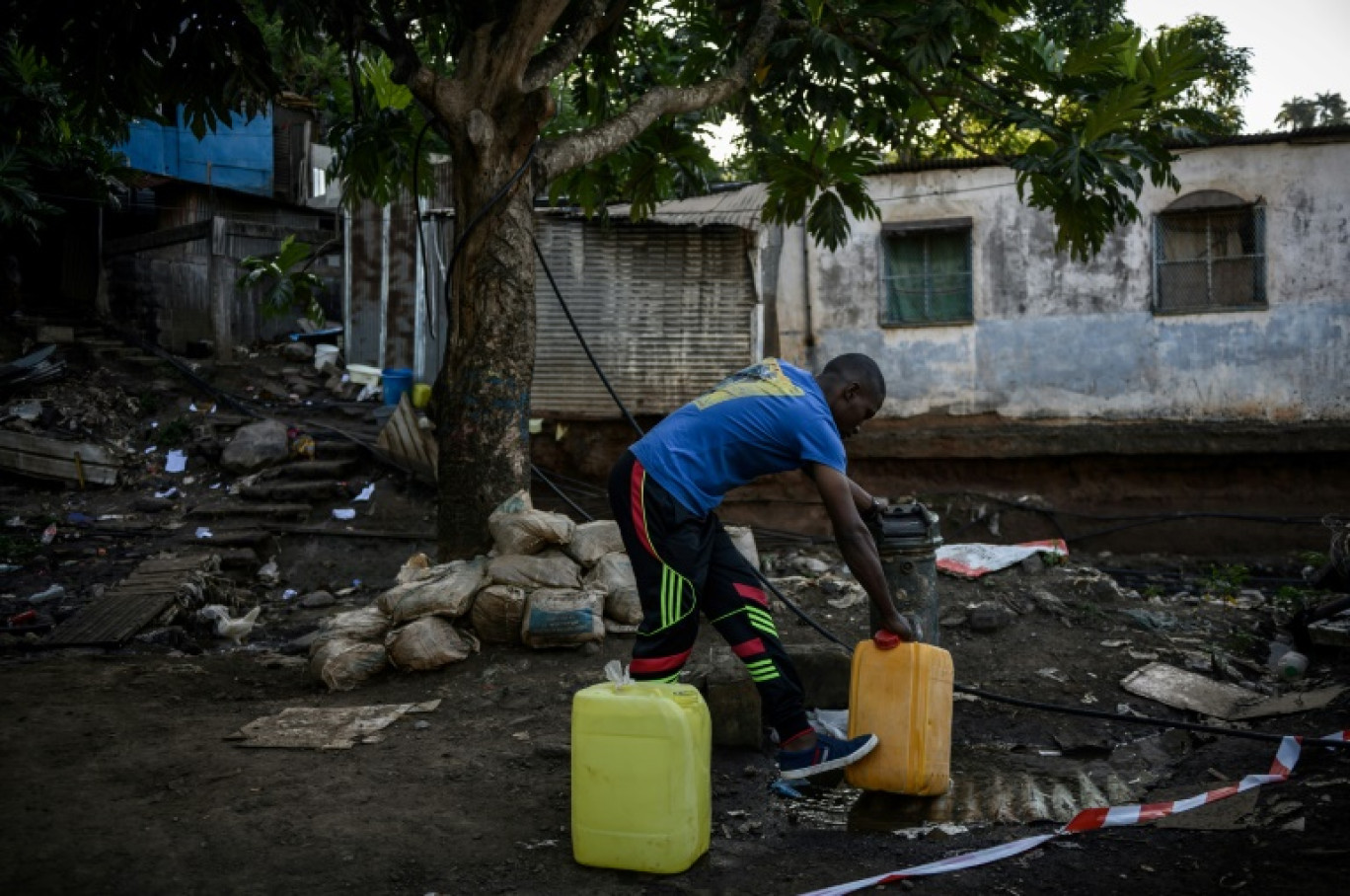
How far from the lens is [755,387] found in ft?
10.9

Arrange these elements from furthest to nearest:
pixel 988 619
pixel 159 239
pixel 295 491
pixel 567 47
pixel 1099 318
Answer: pixel 159 239 < pixel 1099 318 < pixel 295 491 < pixel 988 619 < pixel 567 47

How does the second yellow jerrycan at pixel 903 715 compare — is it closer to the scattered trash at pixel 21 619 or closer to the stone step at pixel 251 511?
the scattered trash at pixel 21 619

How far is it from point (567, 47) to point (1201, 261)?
8332mm

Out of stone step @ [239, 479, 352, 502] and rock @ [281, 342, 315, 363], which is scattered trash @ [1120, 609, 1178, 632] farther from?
rock @ [281, 342, 315, 363]

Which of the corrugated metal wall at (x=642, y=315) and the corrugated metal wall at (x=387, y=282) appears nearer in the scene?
the corrugated metal wall at (x=642, y=315)

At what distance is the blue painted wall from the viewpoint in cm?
1830

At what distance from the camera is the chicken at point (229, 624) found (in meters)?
7.17

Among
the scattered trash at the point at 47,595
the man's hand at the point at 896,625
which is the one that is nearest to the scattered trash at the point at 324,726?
the man's hand at the point at 896,625

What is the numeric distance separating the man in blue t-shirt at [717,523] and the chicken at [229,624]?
491 cm

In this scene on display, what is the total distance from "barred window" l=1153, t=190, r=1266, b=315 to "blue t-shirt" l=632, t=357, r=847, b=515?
9.32 metres

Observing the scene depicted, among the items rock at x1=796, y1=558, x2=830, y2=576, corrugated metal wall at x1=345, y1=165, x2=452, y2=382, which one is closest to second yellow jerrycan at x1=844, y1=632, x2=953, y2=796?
rock at x1=796, y1=558, x2=830, y2=576

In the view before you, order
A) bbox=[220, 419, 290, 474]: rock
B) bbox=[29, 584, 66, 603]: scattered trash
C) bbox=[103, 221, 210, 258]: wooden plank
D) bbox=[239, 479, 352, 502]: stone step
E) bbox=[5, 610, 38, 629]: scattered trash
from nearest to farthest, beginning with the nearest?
bbox=[5, 610, 38, 629]: scattered trash → bbox=[29, 584, 66, 603]: scattered trash → bbox=[239, 479, 352, 502]: stone step → bbox=[220, 419, 290, 474]: rock → bbox=[103, 221, 210, 258]: wooden plank

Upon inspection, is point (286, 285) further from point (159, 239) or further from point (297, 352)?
point (159, 239)

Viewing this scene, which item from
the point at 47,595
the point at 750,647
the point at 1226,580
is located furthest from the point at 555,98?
the point at 1226,580
